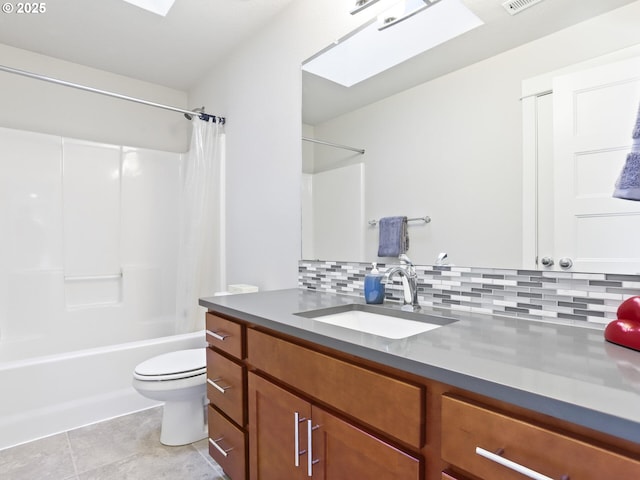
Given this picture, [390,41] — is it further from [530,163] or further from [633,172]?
[633,172]

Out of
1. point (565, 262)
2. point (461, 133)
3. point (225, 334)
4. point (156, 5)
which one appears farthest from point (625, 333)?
point (156, 5)

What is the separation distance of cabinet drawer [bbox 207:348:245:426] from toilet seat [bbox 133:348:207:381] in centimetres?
28

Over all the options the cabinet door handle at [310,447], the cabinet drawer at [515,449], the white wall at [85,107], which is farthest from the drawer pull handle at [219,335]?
the white wall at [85,107]

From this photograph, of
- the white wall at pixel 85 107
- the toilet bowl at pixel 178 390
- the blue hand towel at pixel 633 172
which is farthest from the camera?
the white wall at pixel 85 107

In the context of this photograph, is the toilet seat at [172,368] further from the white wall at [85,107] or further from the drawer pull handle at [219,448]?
the white wall at [85,107]

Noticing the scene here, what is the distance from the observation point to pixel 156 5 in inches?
81.7

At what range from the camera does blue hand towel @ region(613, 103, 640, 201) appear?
86 centimetres

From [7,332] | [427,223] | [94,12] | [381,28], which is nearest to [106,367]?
[7,332]

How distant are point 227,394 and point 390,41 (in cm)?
162

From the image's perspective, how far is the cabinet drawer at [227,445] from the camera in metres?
1.29

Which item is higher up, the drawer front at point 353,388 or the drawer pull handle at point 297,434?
the drawer front at point 353,388

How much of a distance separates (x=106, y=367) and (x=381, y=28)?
2.32 m

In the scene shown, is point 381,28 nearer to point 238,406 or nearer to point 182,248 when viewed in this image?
point 238,406

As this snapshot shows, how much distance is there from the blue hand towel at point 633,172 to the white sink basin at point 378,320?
0.57m
